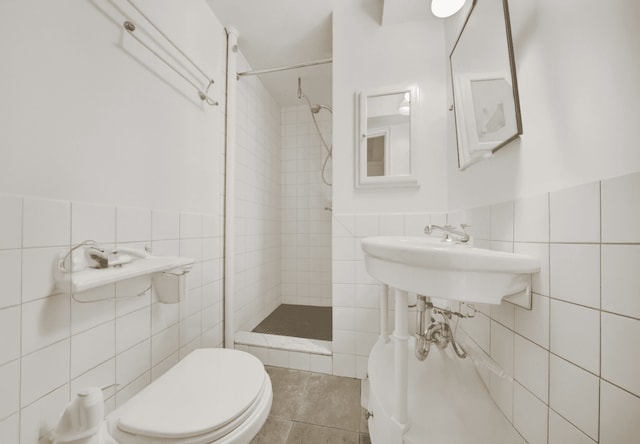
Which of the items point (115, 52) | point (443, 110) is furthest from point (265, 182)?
point (443, 110)

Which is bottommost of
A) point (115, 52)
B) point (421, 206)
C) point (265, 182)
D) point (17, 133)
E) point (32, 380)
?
point (32, 380)

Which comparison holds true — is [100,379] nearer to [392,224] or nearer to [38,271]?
[38,271]

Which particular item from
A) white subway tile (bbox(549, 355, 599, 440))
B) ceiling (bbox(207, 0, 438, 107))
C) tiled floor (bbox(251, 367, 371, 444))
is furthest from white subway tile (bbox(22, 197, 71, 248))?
ceiling (bbox(207, 0, 438, 107))

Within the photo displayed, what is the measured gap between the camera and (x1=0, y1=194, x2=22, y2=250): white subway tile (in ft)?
1.80

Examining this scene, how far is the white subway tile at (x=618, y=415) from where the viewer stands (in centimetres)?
41

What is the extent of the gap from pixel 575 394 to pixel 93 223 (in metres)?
1.39

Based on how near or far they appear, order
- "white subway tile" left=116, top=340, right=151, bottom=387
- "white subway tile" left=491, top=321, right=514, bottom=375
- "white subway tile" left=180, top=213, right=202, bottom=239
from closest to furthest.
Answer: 1. "white subway tile" left=491, top=321, right=514, bottom=375
2. "white subway tile" left=116, top=340, right=151, bottom=387
3. "white subway tile" left=180, top=213, right=202, bottom=239

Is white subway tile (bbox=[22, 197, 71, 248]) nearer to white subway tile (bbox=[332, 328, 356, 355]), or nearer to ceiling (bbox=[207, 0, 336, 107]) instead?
white subway tile (bbox=[332, 328, 356, 355])

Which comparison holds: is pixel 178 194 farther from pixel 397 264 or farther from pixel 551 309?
pixel 551 309

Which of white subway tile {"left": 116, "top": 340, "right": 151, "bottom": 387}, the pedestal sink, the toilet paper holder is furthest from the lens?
the toilet paper holder

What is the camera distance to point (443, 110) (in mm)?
1351

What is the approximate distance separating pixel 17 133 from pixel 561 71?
1378 millimetres

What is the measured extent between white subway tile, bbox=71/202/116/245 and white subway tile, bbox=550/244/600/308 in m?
1.35

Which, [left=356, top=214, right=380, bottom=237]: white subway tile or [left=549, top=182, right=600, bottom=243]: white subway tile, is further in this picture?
[left=356, top=214, right=380, bottom=237]: white subway tile
